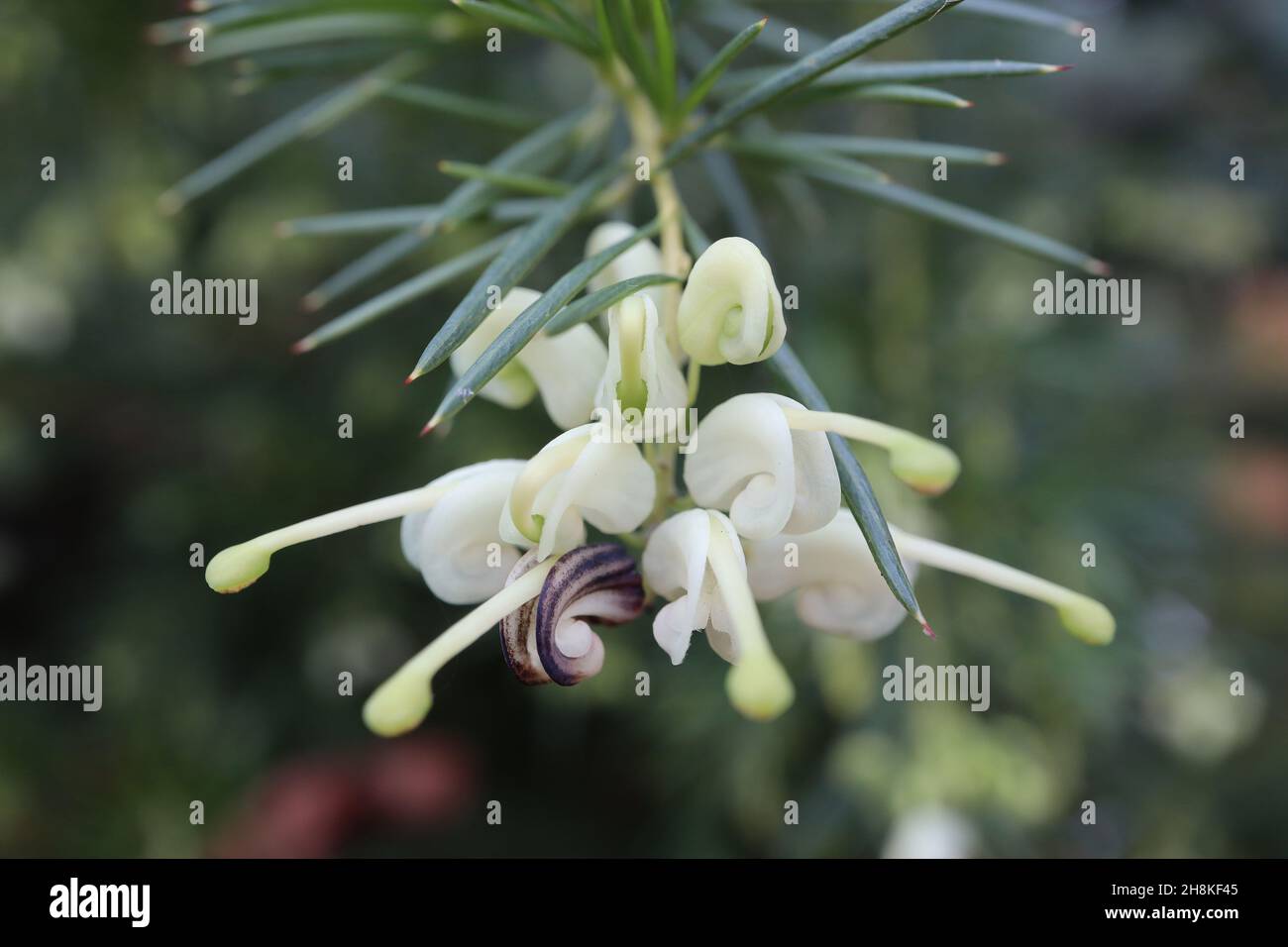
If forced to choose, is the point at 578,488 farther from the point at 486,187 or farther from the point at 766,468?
the point at 486,187

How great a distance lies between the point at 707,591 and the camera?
1.44 ft

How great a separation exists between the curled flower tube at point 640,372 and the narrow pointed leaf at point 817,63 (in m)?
0.12

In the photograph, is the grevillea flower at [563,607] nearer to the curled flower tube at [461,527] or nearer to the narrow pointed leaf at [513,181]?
the curled flower tube at [461,527]

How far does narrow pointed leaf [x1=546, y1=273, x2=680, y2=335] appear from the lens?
431mm

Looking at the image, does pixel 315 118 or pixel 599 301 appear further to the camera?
pixel 315 118

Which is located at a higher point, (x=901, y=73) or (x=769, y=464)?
(x=901, y=73)

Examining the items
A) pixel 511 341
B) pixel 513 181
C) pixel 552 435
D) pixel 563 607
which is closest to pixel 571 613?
pixel 563 607

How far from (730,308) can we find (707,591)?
4.6 inches

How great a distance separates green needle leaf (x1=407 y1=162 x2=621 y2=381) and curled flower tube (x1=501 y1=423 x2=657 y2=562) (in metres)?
0.06

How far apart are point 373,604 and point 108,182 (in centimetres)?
64

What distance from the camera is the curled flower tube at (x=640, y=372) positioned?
422 mm

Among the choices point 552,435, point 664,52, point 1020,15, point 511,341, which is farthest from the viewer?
point 552,435

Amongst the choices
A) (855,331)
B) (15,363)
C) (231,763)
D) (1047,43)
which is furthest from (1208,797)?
(15,363)

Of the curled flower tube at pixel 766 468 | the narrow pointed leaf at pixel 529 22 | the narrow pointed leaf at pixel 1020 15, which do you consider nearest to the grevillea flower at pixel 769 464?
the curled flower tube at pixel 766 468
